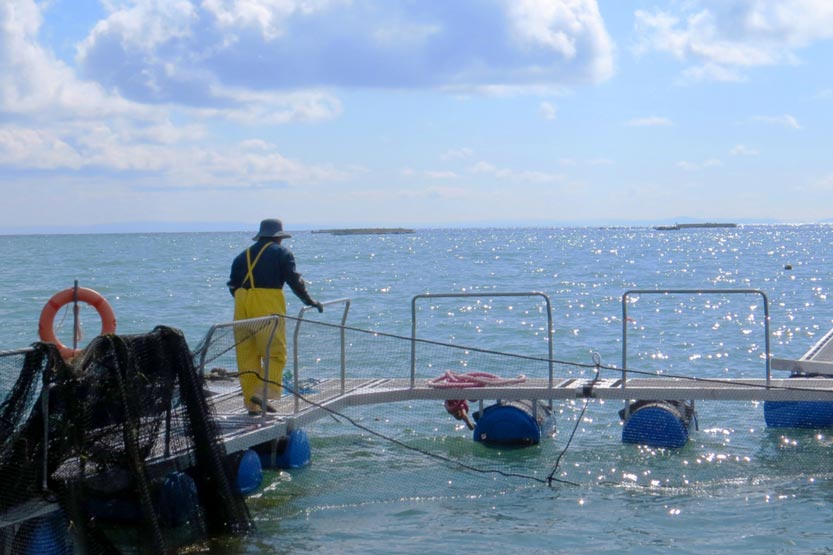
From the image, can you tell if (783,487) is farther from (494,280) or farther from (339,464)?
(494,280)

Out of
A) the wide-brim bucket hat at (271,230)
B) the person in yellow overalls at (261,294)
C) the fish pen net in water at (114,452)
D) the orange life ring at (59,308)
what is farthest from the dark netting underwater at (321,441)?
the orange life ring at (59,308)

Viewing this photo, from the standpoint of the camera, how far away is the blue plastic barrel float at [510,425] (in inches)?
435

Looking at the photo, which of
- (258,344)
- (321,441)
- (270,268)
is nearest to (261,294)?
(270,268)

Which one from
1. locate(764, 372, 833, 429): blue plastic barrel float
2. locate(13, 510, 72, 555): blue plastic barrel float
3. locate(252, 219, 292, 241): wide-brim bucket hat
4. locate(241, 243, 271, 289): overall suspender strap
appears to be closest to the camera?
locate(13, 510, 72, 555): blue plastic barrel float

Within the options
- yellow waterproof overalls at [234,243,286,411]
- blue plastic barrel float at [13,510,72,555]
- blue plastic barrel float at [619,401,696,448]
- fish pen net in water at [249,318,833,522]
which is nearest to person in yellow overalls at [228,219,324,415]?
yellow waterproof overalls at [234,243,286,411]

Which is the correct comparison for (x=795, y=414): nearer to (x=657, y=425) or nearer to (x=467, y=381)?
(x=657, y=425)

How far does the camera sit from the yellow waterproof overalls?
903 cm

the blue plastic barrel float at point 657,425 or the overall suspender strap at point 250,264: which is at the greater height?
the overall suspender strap at point 250,264

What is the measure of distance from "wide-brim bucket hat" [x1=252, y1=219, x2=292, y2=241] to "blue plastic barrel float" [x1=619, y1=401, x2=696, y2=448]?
13.6 feet

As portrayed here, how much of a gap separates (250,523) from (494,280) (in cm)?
3816

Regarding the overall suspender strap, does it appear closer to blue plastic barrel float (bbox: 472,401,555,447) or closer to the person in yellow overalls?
the person in yellow overalls

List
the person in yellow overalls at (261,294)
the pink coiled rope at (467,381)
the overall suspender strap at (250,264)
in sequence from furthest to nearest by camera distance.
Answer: the pink coiled rope at (467,381)
the overall suspender strap at (250,264)
the person in yellow overalls at (261,294)

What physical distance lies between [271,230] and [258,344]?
1043 mm

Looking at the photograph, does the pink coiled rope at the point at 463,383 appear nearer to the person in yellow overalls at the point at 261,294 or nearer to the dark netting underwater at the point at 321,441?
the dark netting underwater at the point at 321,441
